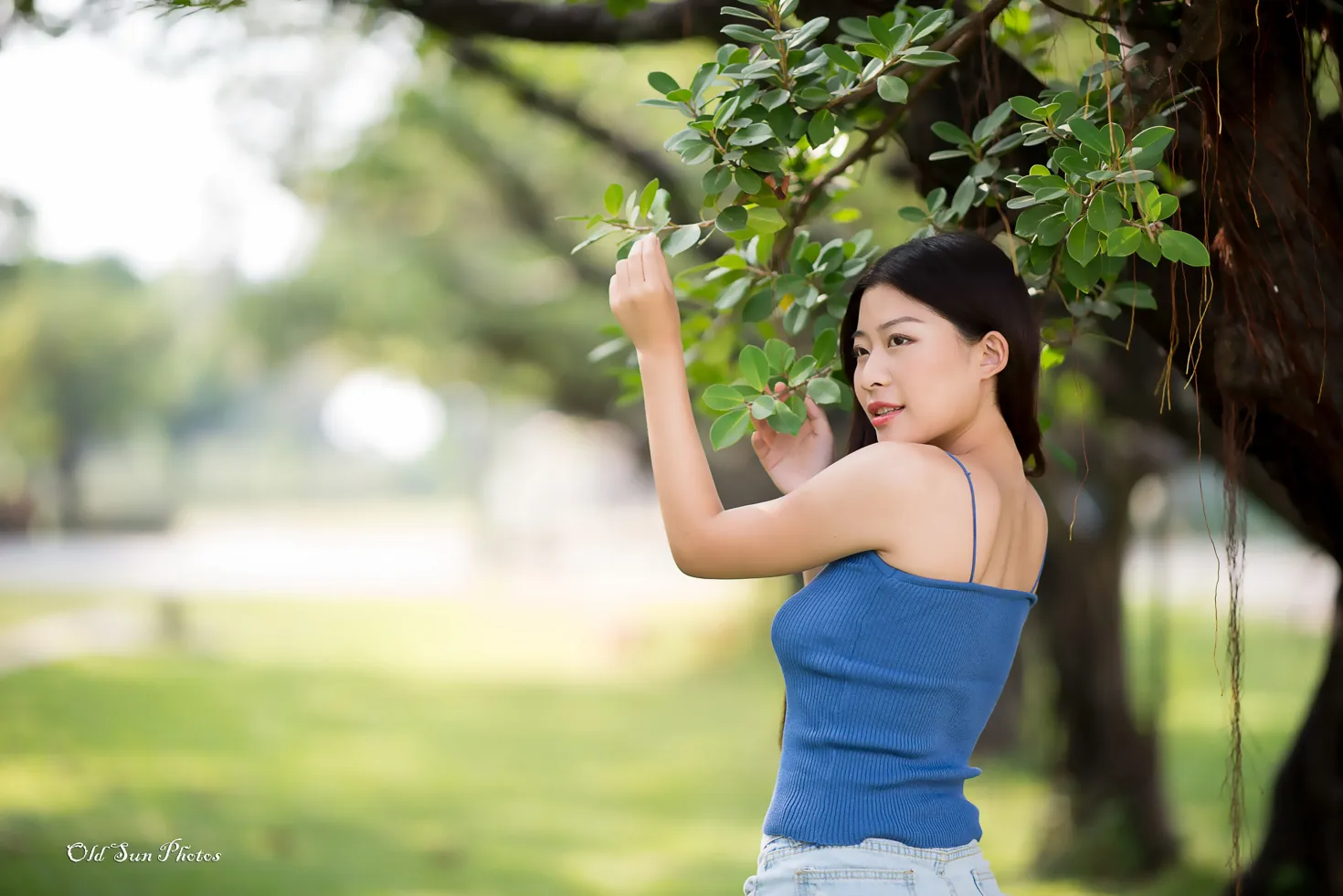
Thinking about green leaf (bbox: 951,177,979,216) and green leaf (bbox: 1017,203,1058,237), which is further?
green leaf (bbox: 951,177,979,216)

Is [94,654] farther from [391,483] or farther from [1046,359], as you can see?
[391,483]

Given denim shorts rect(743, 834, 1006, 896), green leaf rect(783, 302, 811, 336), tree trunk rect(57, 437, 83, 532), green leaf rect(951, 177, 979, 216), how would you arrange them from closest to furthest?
denim shorts rect(743, 834, 1006, 896)
green leaf rect(951, 177, 979, 216)
green leaf rect(783, 302, 811, 336)
tree trunk rect(57, 437, 83, 532)

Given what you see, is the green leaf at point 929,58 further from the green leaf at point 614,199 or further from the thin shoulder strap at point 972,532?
the thin shoulder strap at point 972,532

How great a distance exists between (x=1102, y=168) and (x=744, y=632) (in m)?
15.1

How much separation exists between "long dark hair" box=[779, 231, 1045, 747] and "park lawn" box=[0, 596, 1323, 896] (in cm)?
175

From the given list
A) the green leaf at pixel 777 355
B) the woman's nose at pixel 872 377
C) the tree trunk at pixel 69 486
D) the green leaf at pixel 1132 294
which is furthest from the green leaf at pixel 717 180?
the tree trunk at pixel 69 486

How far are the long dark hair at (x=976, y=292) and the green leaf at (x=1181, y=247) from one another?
191 millimetres

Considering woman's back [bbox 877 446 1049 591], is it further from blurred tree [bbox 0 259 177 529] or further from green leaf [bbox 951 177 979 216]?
blurred tree [bbox 0 259 177 529]

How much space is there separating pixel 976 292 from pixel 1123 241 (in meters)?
0.20

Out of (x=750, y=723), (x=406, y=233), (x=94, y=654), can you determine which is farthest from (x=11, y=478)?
(x=750, y=723)

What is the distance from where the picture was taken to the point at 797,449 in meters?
1.90

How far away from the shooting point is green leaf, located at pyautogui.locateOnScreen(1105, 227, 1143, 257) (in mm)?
1583

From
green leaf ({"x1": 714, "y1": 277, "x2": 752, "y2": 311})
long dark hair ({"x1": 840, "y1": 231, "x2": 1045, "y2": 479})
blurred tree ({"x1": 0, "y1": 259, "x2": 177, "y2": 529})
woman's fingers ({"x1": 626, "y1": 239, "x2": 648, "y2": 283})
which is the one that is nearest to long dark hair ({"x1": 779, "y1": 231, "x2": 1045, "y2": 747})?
long dark hair ({"x1": 840, "y1": 231, "x2": 1045, "y2": 479})

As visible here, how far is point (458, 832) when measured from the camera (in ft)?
25.2
